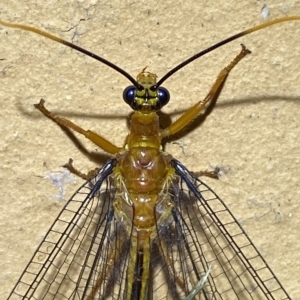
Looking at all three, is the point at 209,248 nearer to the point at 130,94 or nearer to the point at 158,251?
the point at 158,251

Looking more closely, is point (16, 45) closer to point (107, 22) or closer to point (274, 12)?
point (107, 22)

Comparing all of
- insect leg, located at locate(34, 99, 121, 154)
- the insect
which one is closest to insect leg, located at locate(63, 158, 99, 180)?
the insect

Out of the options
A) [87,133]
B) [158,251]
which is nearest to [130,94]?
[87,133]

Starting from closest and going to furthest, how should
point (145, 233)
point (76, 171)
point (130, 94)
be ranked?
point (130, 94)
point (145, 233)
point (76, 171)

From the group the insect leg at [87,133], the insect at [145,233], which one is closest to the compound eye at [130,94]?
the insect at [145,233]

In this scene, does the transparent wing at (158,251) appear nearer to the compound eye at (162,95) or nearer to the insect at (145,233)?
the insect at (145,233)

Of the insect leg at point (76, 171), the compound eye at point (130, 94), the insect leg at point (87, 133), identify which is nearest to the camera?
the compound eye at point (130, 94)

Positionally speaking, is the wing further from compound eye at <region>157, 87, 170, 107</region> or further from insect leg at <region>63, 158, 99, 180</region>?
compound eye at <region>157, 87, 170, 107</region>
